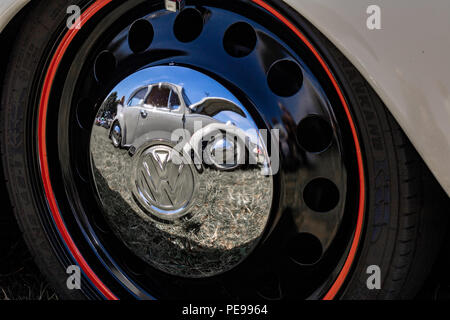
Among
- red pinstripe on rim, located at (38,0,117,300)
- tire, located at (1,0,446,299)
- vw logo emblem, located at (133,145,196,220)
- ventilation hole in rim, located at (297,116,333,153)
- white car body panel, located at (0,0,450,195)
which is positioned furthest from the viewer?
red pinstripe on rim, located at (38,0,117,300)

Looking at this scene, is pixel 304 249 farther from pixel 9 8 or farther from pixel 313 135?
pixel 9 8

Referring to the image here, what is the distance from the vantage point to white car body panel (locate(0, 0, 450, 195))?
83 centimetres

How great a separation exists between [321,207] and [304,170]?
4.0 inches

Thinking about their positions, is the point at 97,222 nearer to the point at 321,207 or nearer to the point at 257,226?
the point at 257,226

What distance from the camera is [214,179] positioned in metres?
1.18

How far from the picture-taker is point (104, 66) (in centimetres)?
145

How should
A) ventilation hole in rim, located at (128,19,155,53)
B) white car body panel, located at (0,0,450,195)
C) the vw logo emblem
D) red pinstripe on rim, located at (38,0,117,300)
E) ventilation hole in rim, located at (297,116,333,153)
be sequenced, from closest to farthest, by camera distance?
white car body panel, located at (0,0,450,195) → ventilation hole in rim, located at (297,116,333,153) → the vw logo emblem → ventilation hole in rim, located at (128,19,155,53) → red pinstripe on rim, located at (38,0,117,300)

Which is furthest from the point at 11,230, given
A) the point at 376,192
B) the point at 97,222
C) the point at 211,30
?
the point at 376,192

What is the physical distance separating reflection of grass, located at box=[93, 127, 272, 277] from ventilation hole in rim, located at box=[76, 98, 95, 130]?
84mm

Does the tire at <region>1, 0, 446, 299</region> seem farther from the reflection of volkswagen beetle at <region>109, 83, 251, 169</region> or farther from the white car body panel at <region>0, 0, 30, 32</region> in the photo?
the white car body panel at <region>0, 0, 30, 32</region>

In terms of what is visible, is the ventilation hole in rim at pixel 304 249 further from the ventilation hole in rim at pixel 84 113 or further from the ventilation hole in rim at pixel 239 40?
the ventilation hole in rim at pixel 84 113

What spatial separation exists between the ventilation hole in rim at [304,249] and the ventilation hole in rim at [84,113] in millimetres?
752

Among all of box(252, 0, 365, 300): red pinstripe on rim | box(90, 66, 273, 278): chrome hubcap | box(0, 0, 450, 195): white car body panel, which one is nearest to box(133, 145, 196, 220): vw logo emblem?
box(90, 66, 273, 278): chrome hubcap

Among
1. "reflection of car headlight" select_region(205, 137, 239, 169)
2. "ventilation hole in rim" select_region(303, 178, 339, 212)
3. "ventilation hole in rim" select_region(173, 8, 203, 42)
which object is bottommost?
"ventilation hole in rim" select_region(303, 178, 339, 212)
